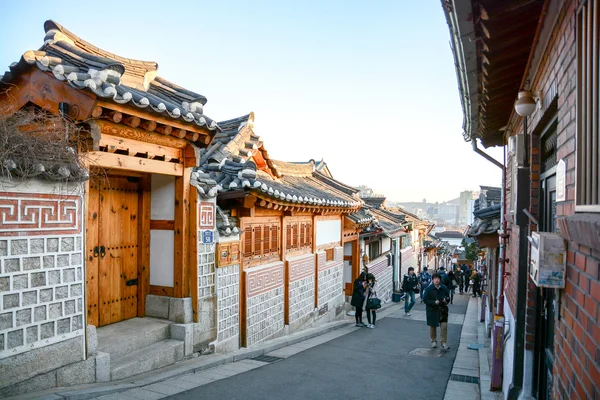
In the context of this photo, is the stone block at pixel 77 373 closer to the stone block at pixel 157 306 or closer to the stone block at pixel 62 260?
the stone block at pixel 62 260

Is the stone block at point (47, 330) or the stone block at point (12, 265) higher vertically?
the stone block at point (12, 265)

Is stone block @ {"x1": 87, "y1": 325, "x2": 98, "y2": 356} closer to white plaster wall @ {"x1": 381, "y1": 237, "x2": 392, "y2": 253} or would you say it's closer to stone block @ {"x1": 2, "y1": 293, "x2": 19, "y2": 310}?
stone block @ {"x1": 2, "y1": 293, "x2": 19, "y2": 310}

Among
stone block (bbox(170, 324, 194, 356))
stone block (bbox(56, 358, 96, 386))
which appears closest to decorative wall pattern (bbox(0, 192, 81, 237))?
stone block (bbox(56, 358, 96, 386))

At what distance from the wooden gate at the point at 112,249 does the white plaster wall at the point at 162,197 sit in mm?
283

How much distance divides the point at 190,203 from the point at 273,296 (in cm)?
422

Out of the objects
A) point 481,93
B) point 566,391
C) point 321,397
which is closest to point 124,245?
point 321,397

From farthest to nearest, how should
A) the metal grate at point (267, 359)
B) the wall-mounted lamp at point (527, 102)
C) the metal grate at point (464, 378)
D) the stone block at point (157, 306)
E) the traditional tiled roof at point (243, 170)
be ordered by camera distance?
the metal grate at point (267, 359), the traditional tiled roof at point (243, 170), the metal grate at point (464, 378), the stone block at point (157, 306), the wall-mounted lamp at point (527, 102)

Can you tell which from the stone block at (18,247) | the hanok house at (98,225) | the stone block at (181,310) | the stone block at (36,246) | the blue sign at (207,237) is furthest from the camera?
the blue sign at (207,237)

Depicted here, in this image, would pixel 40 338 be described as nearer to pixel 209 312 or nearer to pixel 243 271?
pixel 209 312

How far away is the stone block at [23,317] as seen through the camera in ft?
17.9

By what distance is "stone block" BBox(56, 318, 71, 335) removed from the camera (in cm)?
596

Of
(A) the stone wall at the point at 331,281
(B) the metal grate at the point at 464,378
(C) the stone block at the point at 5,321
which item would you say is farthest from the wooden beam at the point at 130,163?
(A) the stone wall at the point at 331,281

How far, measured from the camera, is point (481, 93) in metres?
5.91

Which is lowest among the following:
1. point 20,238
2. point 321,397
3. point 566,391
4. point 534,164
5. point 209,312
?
point 321,397
